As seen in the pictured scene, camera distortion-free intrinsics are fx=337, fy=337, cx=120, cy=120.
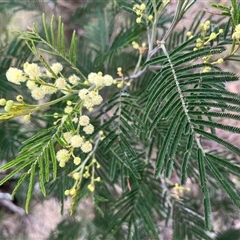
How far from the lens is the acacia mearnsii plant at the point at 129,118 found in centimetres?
41

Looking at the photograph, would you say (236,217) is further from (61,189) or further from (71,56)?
(71,56)

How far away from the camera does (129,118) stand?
62 cm

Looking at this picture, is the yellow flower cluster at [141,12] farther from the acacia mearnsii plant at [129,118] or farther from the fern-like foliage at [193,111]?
the fern-like foliage at [193,111]

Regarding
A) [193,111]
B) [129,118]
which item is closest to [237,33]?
[193,111]

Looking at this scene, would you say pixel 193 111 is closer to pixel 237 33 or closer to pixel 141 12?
pixel 237 33

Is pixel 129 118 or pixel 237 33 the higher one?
pixel 237 33

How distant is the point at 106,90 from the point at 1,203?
2.38 ft

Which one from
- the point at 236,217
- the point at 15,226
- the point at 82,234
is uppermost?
the point at 236,217

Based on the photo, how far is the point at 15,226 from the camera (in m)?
1.50

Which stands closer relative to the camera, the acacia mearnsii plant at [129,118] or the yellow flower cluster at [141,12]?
the acacia mearnsii plant at [129,118]

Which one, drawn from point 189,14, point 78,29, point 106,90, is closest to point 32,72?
point 106,90

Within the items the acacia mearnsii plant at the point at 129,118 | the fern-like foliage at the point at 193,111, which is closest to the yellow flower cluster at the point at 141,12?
the acacia mearnsii plant at the point at 129,118

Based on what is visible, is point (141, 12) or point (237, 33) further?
point (141, 12)

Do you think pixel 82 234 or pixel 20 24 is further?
pixel 20 24
